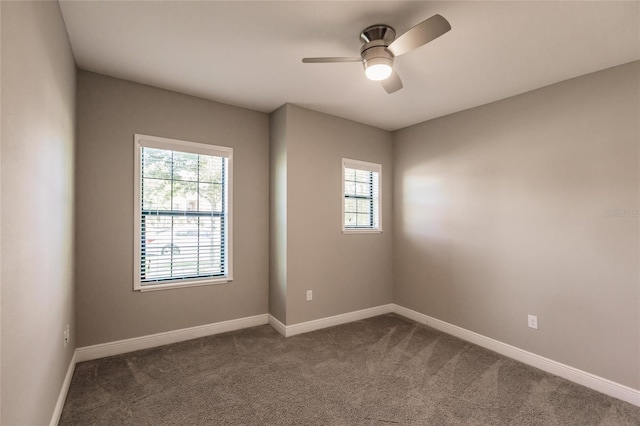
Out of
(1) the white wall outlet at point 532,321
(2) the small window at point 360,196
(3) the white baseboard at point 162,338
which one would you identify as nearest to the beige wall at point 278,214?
(3) the white baseboard at point 162,338

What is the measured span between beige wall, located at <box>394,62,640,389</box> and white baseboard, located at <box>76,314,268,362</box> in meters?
2.24

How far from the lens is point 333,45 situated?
230 cm

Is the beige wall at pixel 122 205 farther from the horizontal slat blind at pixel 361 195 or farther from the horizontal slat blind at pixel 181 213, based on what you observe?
the horizontal slat blind at pixel 361 195

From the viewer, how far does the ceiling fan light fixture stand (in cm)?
212

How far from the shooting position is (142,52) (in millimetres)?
2451

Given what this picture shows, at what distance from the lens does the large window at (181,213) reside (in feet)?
10.1

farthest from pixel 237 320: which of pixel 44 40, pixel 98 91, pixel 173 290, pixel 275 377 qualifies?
pixel 44 40

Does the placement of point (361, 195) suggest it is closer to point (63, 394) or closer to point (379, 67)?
point (379, 67)

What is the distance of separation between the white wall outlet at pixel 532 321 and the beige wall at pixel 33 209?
3669 mm

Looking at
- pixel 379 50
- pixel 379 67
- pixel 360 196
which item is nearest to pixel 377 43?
pixel 379 50

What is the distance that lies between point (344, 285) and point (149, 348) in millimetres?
2239

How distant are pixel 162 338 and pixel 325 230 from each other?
6.86ft

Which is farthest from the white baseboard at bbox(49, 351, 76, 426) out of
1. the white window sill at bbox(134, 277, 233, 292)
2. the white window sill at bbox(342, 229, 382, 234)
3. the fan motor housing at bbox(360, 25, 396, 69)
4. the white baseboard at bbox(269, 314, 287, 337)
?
the fan motor housing at bbox(360, 25, 396, 69)

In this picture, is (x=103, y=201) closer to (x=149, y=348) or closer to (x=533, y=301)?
(x=149, y=348)
